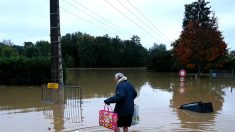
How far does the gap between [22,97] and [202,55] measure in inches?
1068

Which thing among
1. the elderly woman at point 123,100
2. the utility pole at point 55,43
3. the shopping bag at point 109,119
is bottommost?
the shopping bag at point 109,119

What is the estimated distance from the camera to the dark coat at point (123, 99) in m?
8.05

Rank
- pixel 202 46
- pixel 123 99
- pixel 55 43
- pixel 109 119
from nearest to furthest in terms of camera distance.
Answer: pixel 123 99
pixel 109 119
pixel 55 43
pixel 202 46

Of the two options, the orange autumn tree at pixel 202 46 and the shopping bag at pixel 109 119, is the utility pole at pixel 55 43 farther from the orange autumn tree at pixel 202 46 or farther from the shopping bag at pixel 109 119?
the orange autumn tree at pixel 202 46

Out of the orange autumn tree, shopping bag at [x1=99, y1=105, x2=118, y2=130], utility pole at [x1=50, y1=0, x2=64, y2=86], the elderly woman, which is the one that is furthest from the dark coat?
the orange autumn tree

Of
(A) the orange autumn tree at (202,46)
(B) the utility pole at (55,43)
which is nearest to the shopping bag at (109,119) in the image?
(B) the utility pole at (55,43)

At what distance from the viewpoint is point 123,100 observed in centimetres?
819

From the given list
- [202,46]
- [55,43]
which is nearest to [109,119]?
[55,43]

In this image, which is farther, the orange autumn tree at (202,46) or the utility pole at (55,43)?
the orange autumn tree at (202,46)

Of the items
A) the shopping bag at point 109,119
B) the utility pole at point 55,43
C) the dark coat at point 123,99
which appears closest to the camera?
the dark coat at point 123,99

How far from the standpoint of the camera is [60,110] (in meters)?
14.5

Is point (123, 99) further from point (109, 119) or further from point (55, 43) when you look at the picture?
point (55, 43)

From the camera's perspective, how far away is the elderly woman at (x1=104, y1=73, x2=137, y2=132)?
26.5 ft

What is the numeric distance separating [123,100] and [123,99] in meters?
0.06
